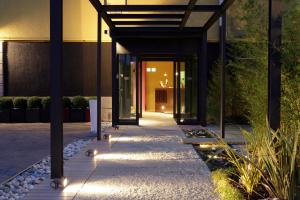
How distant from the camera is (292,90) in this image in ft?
15.9

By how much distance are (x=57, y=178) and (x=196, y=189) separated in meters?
1.64

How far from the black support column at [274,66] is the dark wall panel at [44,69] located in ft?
31.6

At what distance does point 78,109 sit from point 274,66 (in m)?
9.28

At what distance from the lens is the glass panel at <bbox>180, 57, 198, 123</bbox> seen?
12719 mm

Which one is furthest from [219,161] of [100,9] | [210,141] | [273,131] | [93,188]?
[100,9]

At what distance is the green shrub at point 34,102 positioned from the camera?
1310cm

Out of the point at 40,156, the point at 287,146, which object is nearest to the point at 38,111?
the point at 40,156

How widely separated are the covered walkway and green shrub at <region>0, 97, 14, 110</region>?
5.57 m

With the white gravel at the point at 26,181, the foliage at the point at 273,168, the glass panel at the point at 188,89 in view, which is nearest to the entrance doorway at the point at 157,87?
the glass panel at the point at 188,89

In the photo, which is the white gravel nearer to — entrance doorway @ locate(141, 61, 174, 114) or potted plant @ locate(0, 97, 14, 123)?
potted plant @ locate(0, 97, 14, 123)

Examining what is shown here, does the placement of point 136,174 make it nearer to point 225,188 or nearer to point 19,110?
point 225,188

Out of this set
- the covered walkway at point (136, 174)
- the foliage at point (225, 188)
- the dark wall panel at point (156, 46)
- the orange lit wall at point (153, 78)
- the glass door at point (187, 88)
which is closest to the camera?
the foliage at point (225, 188)

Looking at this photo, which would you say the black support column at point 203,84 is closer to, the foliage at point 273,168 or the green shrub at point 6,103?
the green shrub at point 6,103

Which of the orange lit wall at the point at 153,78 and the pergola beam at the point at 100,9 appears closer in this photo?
the pergola beam at the point at 100,9
